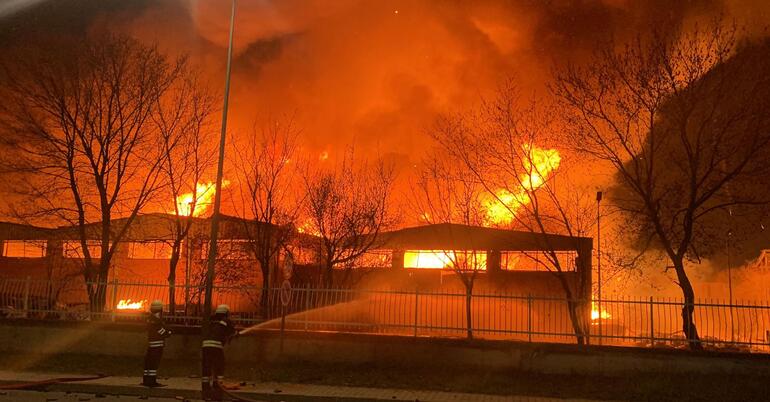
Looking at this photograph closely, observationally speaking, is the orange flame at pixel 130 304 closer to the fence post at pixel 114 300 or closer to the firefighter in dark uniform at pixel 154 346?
the fence post at pixel 114 300

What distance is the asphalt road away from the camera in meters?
10.9

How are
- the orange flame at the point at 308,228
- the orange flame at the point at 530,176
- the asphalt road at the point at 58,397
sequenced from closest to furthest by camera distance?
Result: the asphalt road at the point at 58,397 → the orange flame at the point at 530,176 → the orange flame at the point at 308,228

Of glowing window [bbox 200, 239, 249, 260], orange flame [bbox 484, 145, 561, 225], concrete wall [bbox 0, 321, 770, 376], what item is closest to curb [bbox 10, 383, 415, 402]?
concrete wall [bbox 0, 321, 770, 376]

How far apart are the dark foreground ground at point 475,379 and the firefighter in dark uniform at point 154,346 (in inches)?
62.7

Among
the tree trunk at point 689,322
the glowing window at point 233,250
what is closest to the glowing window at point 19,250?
the glowing window at point 233,250

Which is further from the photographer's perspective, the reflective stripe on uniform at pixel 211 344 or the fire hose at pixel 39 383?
the fire hose at pixel 39 383

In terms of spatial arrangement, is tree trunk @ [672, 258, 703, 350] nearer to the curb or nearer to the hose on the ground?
the curb

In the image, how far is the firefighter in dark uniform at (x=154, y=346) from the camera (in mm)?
12250

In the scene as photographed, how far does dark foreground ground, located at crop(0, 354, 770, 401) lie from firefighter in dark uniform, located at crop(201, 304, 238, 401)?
2077 mm

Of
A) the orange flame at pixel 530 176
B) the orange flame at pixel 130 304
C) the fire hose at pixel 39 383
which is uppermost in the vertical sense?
the orange flame at pixel 530 176

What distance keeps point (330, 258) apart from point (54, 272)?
18077 millimetres

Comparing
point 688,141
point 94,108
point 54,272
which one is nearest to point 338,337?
point 688,141

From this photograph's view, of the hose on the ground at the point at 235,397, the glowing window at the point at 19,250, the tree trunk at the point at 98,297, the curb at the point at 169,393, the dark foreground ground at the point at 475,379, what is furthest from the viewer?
the glowing window at the point at 19,250

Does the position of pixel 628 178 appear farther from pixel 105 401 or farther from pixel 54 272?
pixel 54 272
